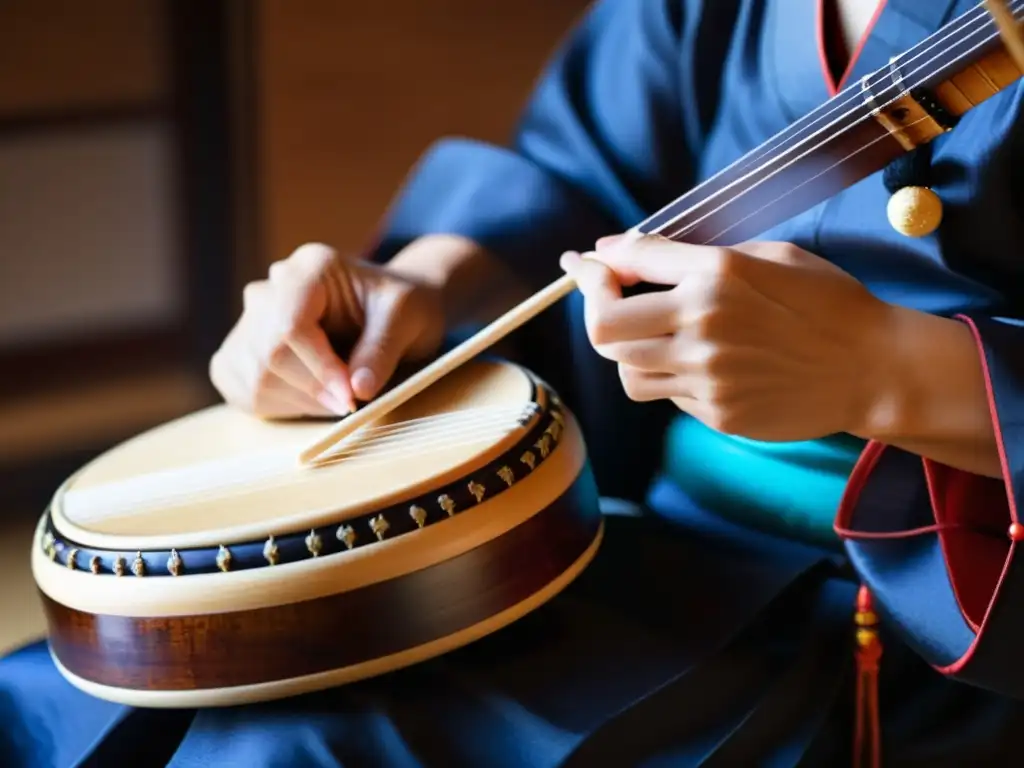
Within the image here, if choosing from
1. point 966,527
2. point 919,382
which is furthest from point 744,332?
point 966,527

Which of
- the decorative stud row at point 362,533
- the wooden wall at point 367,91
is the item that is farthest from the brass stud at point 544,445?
the wooden wall at point 367,91

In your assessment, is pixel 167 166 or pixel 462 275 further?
pixel 167 166

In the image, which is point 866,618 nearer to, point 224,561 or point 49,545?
point 224,561

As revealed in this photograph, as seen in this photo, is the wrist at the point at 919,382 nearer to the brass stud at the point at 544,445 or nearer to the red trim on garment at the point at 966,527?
the red trim on garment at the point at 966,527

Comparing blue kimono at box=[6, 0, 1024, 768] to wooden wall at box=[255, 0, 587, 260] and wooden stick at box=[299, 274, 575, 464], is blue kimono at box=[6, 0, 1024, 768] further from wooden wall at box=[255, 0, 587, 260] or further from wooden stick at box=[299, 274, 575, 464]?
wooden wall at box=[255, 0, 587, 260]

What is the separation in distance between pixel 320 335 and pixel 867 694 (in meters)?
0.46

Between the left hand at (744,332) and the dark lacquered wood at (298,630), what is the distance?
0.50ft

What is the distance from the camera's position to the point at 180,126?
228 cm

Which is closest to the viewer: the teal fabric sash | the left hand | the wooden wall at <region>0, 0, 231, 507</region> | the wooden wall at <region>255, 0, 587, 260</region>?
the left hand

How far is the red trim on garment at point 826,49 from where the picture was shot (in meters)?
0.83

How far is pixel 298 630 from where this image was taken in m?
0.72

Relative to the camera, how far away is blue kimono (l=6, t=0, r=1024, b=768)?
74 centimetres

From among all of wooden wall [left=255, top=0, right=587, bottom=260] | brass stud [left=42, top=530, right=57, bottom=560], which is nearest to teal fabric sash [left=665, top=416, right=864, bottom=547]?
brass stud [left=42, top=530, right=57, bottom=560]

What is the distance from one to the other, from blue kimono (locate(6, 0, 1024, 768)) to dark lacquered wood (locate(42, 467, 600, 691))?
0.04m
